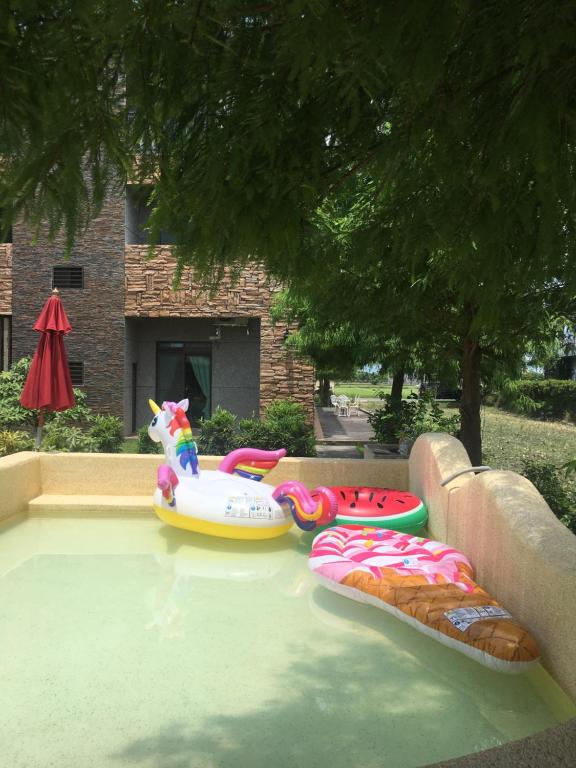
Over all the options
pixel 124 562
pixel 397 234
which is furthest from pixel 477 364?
pixel 397 234

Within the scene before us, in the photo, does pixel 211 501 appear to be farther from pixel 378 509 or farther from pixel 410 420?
pixel 410 420

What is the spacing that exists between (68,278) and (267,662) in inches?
503

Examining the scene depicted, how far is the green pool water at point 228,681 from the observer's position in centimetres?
312

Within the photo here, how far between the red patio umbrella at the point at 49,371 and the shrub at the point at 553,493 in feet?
22.8

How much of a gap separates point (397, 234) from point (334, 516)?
438 centimetres

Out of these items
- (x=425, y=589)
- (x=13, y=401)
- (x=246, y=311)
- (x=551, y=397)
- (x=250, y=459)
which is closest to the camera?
(x=425, y=589)

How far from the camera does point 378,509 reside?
6.88 metres

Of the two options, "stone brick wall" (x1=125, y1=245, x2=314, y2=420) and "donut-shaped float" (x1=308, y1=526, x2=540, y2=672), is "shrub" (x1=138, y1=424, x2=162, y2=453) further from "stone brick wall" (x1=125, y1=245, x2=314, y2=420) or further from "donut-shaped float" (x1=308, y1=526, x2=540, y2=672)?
"donut-shaped float" (x1=308, y1=526, x2=540, y2=672)

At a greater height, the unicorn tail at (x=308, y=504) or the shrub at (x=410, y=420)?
the shrub at (x=410, y=420)

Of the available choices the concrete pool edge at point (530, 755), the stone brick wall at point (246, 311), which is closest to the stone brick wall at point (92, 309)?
the stone brick wall at point (246, 311)

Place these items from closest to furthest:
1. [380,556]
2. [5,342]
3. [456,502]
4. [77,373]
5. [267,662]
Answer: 1. [267,662]
2. [380,556]
3. [456,502]
4. [77,373]
5. [5,342]

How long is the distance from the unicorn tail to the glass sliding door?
29.7 ft

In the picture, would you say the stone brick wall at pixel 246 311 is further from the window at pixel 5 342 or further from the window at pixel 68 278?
the window at pixel 5 342

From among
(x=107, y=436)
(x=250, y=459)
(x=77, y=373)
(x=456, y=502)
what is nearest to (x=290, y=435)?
(x=107, y=436)
